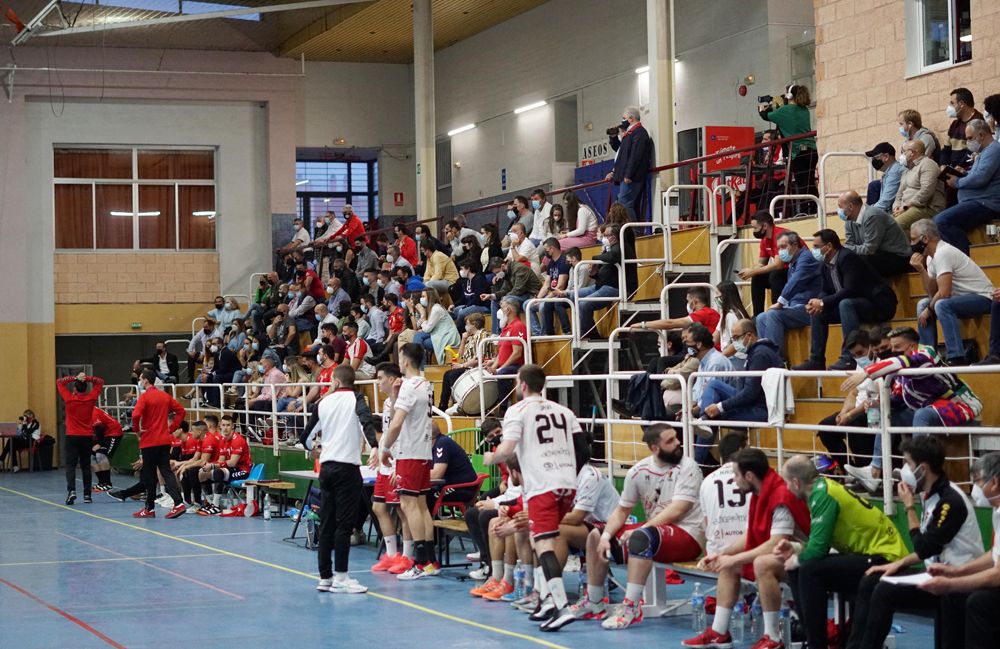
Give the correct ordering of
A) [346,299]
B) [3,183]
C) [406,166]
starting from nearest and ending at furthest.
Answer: [346,299] < [3,183] < [406,166]

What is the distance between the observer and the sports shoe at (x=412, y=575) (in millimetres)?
11445

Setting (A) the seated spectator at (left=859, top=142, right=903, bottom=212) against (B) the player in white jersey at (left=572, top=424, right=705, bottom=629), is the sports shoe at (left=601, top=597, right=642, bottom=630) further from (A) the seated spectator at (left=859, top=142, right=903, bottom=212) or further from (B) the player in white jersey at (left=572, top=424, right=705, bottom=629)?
(A) the seated spectator at (left=859, top=142, right=903, bottom=212)

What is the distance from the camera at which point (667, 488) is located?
898 centimetres

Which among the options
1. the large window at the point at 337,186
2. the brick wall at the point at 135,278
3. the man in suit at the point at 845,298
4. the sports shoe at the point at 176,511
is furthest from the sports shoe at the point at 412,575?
the large window at the point at 337,186

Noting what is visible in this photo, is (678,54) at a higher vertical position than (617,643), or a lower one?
higher

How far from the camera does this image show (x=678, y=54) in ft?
75.4

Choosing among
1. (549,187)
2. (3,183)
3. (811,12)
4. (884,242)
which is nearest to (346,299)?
(549,187)

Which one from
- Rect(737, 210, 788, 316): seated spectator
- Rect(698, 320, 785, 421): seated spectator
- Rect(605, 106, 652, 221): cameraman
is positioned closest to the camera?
Rect(698, 320, 785, 421): seated spectator

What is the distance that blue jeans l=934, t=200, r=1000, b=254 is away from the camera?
11234 mm

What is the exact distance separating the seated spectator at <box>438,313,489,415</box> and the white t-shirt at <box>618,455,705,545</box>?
22.3 ft

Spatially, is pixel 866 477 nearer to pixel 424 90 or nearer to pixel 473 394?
pixel 473 394

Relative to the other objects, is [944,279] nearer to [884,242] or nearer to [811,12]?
[884,242]

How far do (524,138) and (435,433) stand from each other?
16.8 metres

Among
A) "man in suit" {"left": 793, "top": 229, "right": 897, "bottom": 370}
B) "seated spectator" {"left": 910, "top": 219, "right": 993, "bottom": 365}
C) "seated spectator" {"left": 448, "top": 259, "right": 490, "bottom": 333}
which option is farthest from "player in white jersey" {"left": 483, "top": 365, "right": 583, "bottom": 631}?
"seated spectator" {"left": 448, "top": 259, "right": 490, "bottom": 333}
